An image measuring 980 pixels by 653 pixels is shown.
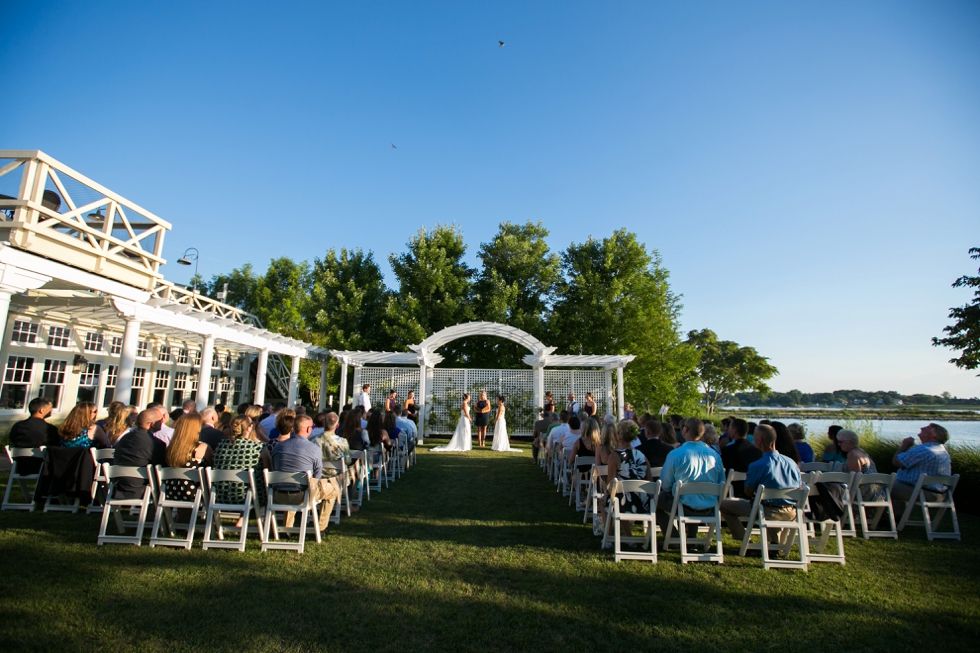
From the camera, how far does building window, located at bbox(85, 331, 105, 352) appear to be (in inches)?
523

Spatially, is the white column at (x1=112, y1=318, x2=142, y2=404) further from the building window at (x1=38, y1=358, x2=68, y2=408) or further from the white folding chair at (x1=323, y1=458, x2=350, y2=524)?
the white folding chair at (x1=323, y1=458, x2=350, y2=524)

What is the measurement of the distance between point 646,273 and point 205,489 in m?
23.5

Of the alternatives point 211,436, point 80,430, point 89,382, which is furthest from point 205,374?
point 211,436

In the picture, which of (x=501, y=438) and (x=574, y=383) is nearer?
(x=501, y=438)

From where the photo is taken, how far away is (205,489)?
4887mm

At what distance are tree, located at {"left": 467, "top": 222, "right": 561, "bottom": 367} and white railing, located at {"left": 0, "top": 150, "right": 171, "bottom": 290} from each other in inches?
609

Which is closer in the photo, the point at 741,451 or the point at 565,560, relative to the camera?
the point at 565,560

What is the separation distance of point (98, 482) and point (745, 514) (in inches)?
285

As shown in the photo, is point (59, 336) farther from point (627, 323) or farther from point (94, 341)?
point (627, 323)

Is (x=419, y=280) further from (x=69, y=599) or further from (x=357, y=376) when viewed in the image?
(x=69, y=599)

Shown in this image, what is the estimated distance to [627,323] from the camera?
2341cm

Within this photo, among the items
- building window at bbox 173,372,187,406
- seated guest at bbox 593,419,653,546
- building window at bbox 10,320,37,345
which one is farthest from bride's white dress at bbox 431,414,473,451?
building window at bbox 173,372,187,406

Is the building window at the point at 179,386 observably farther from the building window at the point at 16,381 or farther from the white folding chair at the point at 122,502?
the white folding chair at the point at 122,502

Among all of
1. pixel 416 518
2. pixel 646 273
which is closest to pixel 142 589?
pixel 416 518
